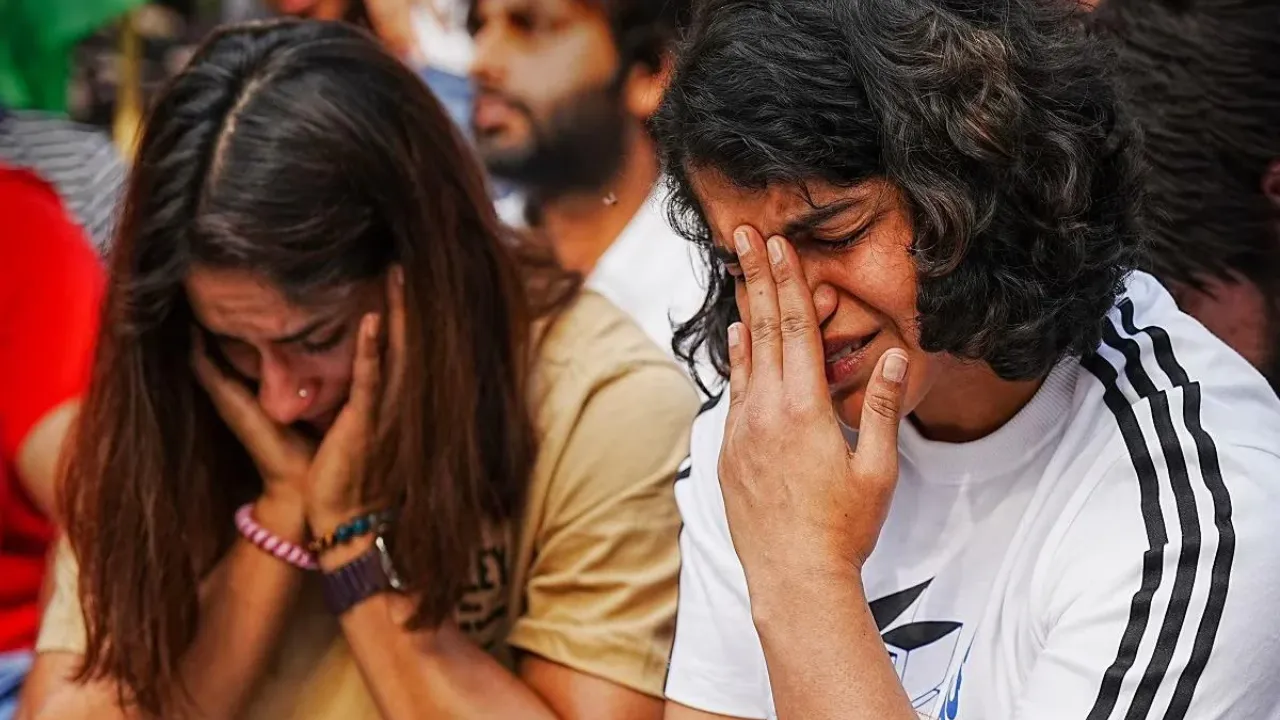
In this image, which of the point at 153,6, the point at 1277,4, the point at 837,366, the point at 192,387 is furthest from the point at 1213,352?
the point at 153,6

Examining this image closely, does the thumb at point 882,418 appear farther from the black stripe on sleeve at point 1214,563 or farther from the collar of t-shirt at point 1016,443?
the black stripe on sleeve at point 1214,563

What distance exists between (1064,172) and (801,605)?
0.46 m

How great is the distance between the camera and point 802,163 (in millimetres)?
1330

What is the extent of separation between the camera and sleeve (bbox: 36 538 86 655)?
205 centimetres

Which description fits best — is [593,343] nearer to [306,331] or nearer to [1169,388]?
[306,331]

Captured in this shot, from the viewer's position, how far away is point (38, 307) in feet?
7.86

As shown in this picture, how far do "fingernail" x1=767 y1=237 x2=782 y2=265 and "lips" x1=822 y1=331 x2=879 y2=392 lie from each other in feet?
0.32

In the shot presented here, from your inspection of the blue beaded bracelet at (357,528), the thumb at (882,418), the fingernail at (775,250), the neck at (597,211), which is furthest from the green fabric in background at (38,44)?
the thumb at (882,418)

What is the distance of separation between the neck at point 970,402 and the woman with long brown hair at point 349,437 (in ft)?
1.50

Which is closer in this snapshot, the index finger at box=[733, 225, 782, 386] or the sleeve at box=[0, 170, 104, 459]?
the index finger at box=[733, 225, 782, 386]

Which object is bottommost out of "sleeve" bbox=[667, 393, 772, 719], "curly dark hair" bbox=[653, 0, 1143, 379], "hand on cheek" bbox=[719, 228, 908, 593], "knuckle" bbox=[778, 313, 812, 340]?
"sleeve" bbox=[667, 393, 772, 719]

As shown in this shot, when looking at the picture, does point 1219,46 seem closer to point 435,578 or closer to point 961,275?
point 961,275

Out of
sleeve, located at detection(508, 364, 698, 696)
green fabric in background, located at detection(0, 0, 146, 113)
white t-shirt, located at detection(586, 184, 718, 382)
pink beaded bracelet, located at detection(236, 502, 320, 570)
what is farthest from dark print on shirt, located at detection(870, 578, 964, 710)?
green fabric in background, located at detection(0, 0, 146, 113)

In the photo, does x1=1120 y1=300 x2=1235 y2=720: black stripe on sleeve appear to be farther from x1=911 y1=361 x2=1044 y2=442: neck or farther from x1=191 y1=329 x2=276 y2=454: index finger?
x1=191 y1=329 x2=276 y2=454: index finger
